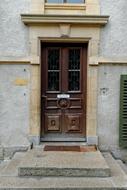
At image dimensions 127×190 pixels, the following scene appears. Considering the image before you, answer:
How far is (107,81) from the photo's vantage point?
24.4ft

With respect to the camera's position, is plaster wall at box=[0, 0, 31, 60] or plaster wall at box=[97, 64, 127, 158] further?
plaster wall at box=[97, 64, 127, 158]

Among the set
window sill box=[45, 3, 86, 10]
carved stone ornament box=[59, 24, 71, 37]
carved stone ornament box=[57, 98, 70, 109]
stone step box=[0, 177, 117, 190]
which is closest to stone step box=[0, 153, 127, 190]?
stone step box=[0, 177, 117, 190]

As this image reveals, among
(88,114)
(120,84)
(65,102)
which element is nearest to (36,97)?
(65,102)

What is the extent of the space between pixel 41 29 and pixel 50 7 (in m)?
0.57

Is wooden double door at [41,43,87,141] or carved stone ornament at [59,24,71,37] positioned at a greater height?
carved stone ornament at [59,24,71,37]

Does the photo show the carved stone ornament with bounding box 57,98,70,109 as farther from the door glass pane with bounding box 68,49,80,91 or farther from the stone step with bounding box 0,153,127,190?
the stone step with bounding box 0,153,127,190

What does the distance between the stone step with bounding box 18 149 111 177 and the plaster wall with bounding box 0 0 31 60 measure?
253 centimetres

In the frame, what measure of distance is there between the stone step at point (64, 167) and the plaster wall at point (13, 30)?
2535mm

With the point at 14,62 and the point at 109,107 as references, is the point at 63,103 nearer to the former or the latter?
the point at 109,107

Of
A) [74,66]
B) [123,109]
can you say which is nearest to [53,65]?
[74,66]

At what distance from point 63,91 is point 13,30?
1.85m

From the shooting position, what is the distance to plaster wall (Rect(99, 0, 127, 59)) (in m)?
7.32

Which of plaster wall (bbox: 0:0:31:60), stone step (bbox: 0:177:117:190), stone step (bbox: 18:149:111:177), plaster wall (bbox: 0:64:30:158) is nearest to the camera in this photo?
stone step (bbox: 0:177:117:190)

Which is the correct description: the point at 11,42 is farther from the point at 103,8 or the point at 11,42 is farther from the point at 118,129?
the point at 118,129
